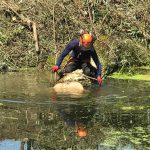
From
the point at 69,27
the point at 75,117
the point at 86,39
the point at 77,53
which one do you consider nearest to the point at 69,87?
the point at 77,53

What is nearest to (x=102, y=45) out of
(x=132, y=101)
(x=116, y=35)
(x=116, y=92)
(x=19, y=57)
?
(x=116, y=35)

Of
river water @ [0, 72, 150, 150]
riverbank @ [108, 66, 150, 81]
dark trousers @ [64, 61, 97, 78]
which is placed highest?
dark trousers @ [64, 61, 97, 78]

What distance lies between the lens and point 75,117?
30.2ft

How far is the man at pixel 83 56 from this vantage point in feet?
38.5

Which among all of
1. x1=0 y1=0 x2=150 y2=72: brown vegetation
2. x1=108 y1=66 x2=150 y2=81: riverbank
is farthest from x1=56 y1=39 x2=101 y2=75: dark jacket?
x1=0 y1=0 x2=150 y2=72: brown vegetation

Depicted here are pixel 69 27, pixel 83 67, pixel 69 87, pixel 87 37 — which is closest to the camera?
pixel 87 37

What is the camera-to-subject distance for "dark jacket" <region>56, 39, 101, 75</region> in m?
12.0

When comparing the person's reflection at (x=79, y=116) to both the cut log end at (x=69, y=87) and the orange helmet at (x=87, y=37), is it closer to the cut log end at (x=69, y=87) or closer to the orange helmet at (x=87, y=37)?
the cut log end at (x=69, y=87)

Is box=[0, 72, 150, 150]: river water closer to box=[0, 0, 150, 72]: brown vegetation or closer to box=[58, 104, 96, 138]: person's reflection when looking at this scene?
box=[58, 104, 96, 138]: person's reflection

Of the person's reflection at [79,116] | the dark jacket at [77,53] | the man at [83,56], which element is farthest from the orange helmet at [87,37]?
the person's reflection at [79,116]

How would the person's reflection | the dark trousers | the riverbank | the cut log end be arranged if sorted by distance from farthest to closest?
the riverbank < the dark trousers < the cut log end < the person's reflection

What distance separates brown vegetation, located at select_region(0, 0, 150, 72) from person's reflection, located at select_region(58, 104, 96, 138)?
16.3 feet

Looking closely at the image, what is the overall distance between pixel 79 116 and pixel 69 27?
7.40 m

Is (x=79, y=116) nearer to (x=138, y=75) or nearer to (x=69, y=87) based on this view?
(x=69, y=87)
